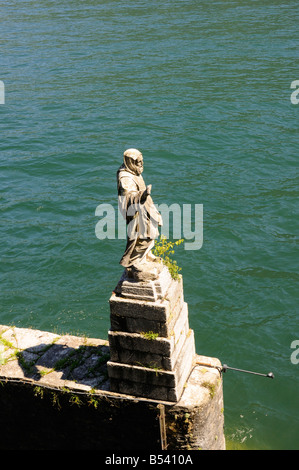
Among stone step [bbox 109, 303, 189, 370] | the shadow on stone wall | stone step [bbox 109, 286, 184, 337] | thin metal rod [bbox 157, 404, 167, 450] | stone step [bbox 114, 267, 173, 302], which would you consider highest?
stone step [bbox 114, 267, 173, 302]

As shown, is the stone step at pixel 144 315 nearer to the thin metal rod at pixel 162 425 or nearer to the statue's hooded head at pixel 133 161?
the thin metal rod at pixel 162 425

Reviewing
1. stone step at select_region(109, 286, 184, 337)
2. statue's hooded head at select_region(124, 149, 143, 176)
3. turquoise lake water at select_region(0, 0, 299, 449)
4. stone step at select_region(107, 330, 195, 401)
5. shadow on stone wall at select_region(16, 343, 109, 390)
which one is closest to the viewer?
statue's hooded head at select_region(124, 149, 143, 176)

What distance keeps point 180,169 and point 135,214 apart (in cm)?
1424

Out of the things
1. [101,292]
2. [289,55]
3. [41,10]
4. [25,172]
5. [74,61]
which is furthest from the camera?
[41,10]

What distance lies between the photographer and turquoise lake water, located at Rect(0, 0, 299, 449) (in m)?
15.6

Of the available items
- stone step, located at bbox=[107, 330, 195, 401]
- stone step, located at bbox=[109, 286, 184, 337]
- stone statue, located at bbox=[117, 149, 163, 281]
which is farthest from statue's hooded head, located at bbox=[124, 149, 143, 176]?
stone step, located at bbox=[107, 330, 195, 401]

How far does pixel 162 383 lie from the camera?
9148 mm

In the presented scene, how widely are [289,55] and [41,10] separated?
74.0 ft

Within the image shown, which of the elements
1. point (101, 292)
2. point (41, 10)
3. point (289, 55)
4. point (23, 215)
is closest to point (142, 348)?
point (101, 292)

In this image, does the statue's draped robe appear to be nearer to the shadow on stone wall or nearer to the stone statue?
→ the stone statue

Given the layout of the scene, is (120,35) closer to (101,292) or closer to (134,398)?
(101,292)

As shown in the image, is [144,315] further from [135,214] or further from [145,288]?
[135,214]

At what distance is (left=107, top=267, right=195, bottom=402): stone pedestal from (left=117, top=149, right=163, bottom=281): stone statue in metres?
0.24

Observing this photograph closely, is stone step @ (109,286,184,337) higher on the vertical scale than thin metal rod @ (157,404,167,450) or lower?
higher
